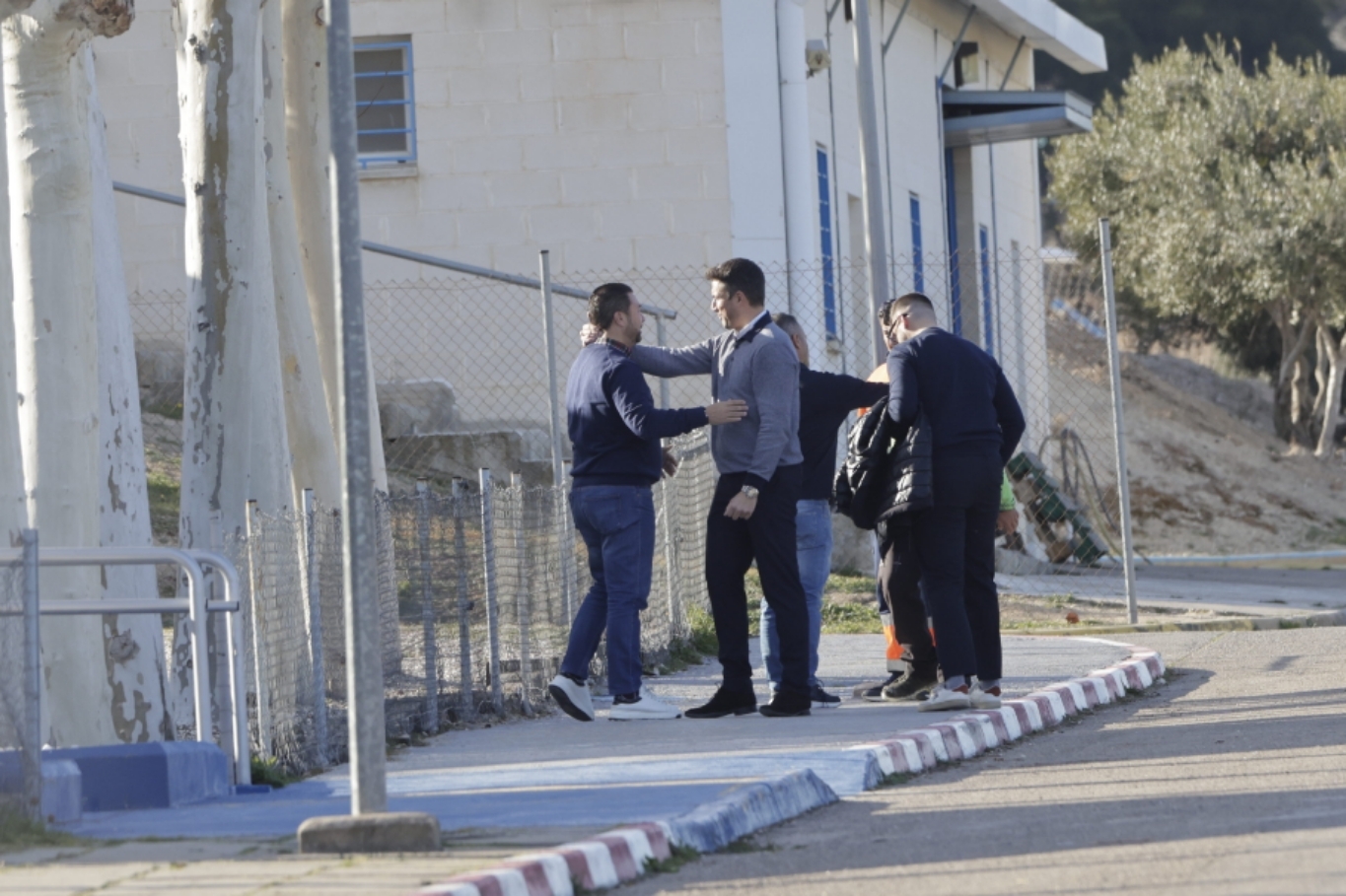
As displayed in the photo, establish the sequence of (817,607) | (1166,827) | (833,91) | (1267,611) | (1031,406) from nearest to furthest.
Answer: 1. (1166,827)
2. (817,607)
3. (1267,611)
4. (833,91)
5. (1031,406)

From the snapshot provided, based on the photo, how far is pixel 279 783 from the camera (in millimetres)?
7320

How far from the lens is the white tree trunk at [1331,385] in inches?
1457

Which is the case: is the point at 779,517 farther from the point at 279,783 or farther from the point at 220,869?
the point at 220,869

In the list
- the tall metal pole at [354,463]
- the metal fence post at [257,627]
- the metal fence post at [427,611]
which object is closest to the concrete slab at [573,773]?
the metal fence post at [427,611]

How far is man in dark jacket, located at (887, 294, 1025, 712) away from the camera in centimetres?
880

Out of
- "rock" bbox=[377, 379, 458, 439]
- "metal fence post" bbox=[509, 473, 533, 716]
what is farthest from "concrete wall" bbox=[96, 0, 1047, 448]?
"metal fence post" bbox=[509, 473, 533, 716]

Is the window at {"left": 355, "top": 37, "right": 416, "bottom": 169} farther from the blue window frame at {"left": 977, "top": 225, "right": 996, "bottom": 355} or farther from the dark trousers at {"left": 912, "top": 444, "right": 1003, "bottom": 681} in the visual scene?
the dark trousers at {"left": 912, "top": 444, "right": 1003, "bottom": 681}

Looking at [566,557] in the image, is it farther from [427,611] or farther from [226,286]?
[226,286]

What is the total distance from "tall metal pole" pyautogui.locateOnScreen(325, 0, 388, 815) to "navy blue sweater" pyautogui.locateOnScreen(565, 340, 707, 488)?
3203 mm

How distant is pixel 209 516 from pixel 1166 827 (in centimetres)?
464

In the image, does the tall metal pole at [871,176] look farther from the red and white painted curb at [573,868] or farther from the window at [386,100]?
the red and white painted curb at [573,868]

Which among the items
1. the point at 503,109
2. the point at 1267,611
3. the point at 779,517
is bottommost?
the point at 1267,611

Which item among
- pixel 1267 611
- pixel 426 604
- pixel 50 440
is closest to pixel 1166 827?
pixel 426 604

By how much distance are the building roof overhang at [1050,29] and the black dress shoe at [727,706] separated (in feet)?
59.3
